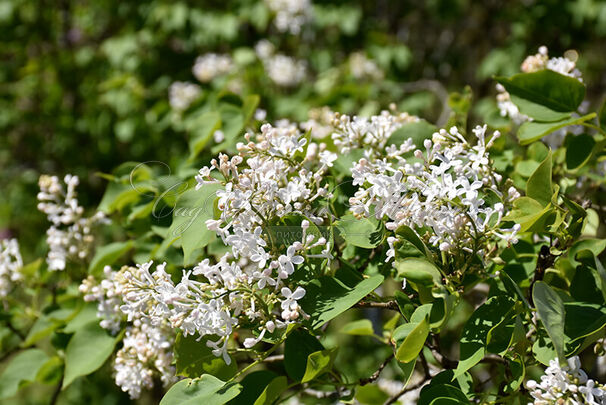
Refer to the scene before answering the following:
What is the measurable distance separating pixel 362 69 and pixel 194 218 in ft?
7.20

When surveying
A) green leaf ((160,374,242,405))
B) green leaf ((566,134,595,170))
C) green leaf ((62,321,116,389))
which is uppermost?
green leaf ((566,134,595,170))

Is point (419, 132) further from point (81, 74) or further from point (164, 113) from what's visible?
point (81, 74)

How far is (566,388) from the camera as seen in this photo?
2.37 ft

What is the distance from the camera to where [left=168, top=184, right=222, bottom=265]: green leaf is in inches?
32.6

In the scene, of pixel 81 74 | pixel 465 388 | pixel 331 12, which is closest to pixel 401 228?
pixel 465 388

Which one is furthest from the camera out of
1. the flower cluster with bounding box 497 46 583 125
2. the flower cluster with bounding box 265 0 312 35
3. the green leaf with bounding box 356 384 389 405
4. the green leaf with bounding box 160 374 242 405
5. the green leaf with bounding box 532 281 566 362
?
the flower cluster with bounding box 265 0 312 35

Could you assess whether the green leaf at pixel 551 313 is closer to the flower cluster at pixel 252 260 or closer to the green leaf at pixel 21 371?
the flower cluster at pixel 252 260

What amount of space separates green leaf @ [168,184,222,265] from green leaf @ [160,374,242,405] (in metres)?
0.17

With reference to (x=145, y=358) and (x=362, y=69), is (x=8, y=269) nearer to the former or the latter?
(x=145, y=358)

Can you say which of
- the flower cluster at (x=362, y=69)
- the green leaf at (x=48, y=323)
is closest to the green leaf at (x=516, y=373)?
the green leaf at (x=48, y=323)

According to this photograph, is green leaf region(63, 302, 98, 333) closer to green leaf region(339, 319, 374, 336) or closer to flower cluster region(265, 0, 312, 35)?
green leaf region(339, 319, 374, 336)

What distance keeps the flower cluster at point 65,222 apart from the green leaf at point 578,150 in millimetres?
999

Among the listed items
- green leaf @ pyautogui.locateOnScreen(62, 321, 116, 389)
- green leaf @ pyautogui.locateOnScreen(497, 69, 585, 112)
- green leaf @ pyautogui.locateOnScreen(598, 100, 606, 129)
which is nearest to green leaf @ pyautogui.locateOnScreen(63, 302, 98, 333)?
green leaf @ pyautogui.locateOnScreen(62, 321, 116, 389)

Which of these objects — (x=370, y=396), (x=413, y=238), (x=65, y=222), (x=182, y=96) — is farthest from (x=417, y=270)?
(x=182, y=96)
